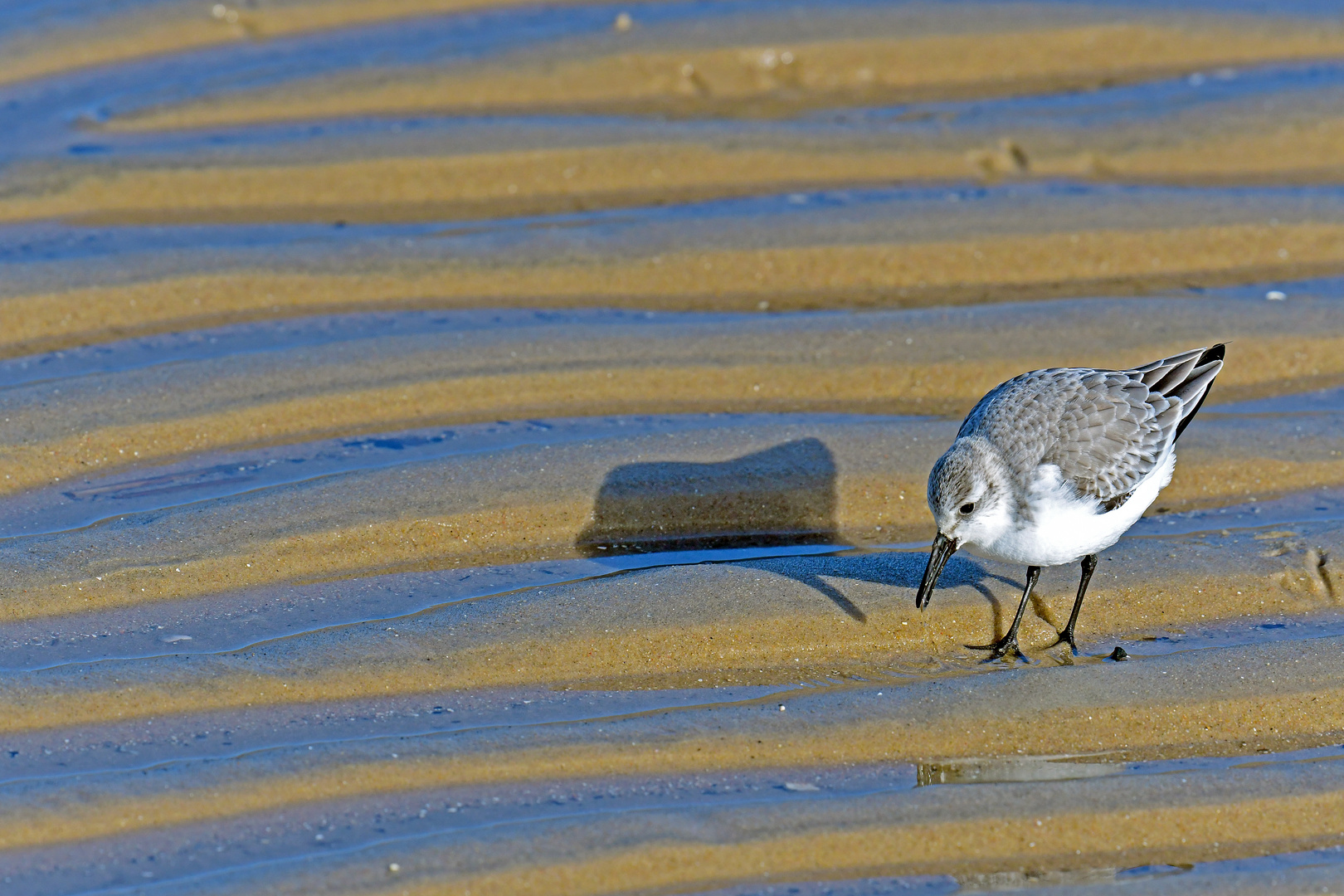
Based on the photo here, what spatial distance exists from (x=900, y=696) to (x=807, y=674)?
322 mm

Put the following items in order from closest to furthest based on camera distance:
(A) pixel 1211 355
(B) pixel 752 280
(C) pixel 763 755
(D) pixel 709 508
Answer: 1. (C) pixel 763 755
2. (A) pixel 1211 355
3. (D) pixel 709 508
4. (B) pixel 752 280

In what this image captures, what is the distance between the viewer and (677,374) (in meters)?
5.85

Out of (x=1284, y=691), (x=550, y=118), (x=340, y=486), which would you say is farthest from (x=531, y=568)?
(x=550, y=118)

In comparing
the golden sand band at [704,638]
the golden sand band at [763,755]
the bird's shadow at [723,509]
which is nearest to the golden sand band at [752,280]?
the bird's shadow at [723,509]

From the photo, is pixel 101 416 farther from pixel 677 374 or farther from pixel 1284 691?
pixel 1284 691

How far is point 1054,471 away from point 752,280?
2.26m

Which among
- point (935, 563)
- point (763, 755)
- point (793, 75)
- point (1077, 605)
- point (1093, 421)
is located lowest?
point (763, 755)

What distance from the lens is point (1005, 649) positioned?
472 cm

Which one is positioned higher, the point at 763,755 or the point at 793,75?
the point at 793,75

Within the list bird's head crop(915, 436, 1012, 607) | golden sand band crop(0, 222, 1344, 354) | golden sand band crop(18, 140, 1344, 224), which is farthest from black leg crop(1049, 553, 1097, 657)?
golden sand band crop(18, 140, 1344, 224)

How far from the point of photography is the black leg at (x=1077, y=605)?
4.75m

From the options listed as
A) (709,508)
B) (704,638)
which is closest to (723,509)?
(709,508)

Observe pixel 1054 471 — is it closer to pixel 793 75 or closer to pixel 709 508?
pixel 709 508

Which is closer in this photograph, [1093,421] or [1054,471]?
[1054,471]
